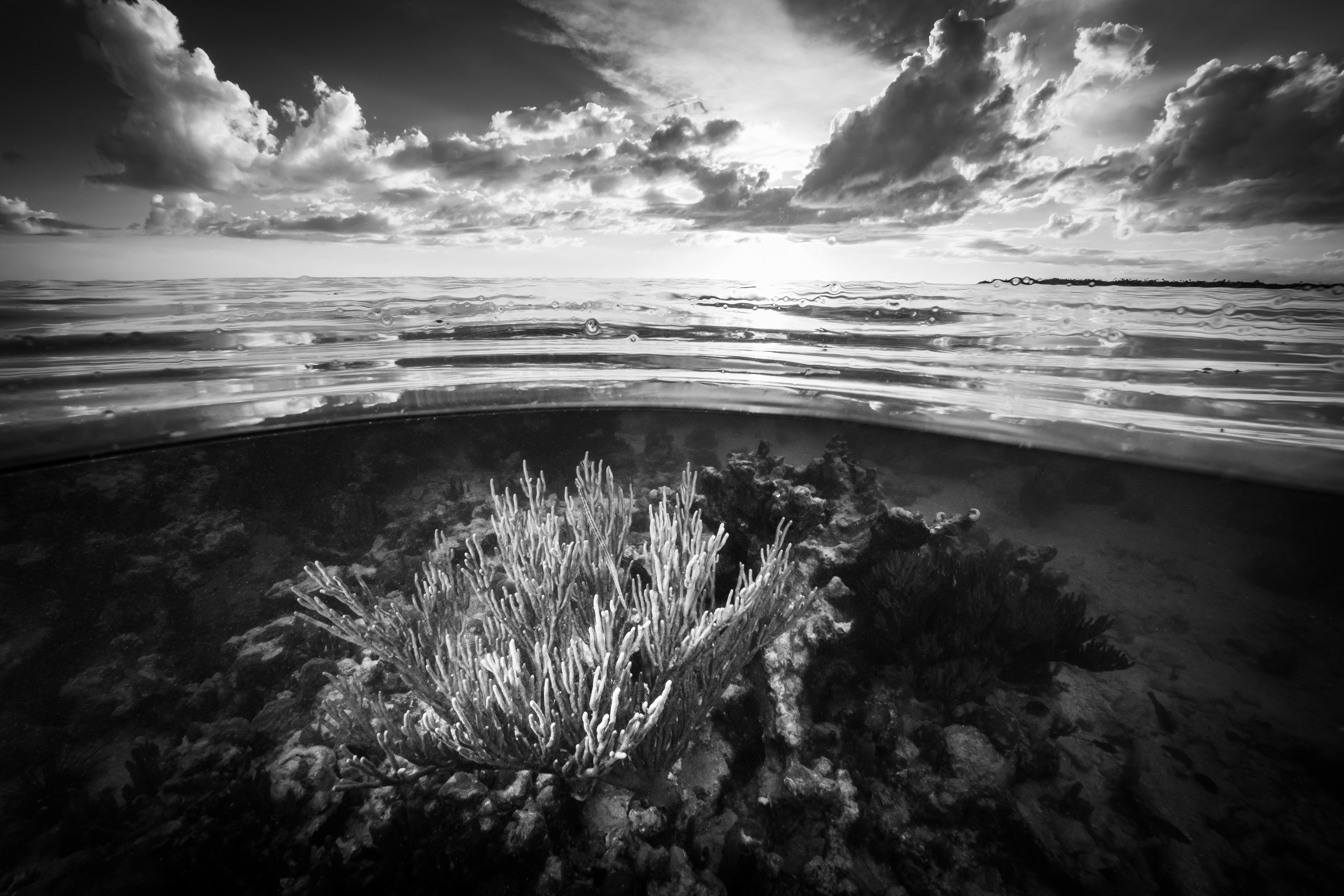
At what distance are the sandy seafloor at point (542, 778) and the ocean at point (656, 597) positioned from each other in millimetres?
47

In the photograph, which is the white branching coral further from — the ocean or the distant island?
the distant island

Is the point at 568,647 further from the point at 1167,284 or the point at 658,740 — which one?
the point at 1167,284

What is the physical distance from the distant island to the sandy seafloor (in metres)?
5.69

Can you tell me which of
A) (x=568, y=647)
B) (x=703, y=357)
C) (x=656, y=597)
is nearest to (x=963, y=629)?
(x=656, y=597)

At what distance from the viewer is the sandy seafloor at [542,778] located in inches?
164

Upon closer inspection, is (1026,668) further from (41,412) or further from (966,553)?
(41,412)

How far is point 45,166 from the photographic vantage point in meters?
5.28

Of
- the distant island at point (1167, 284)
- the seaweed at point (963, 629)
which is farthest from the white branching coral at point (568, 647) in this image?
the distant island at point (1167, 284)

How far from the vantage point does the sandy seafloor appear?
4164 millimetres

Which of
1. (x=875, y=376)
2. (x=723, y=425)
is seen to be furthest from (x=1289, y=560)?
(x=723, y=425)

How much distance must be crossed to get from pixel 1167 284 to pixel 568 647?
14819mm

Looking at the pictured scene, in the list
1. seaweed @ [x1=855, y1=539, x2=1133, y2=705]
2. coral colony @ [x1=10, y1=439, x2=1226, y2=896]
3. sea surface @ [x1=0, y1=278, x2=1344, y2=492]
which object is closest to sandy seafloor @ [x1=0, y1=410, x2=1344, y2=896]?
coral colony @ [x1=10, y1=439, x2=1226, y2=896]

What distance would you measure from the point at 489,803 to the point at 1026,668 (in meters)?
6.89

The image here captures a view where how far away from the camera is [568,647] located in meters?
3.64
